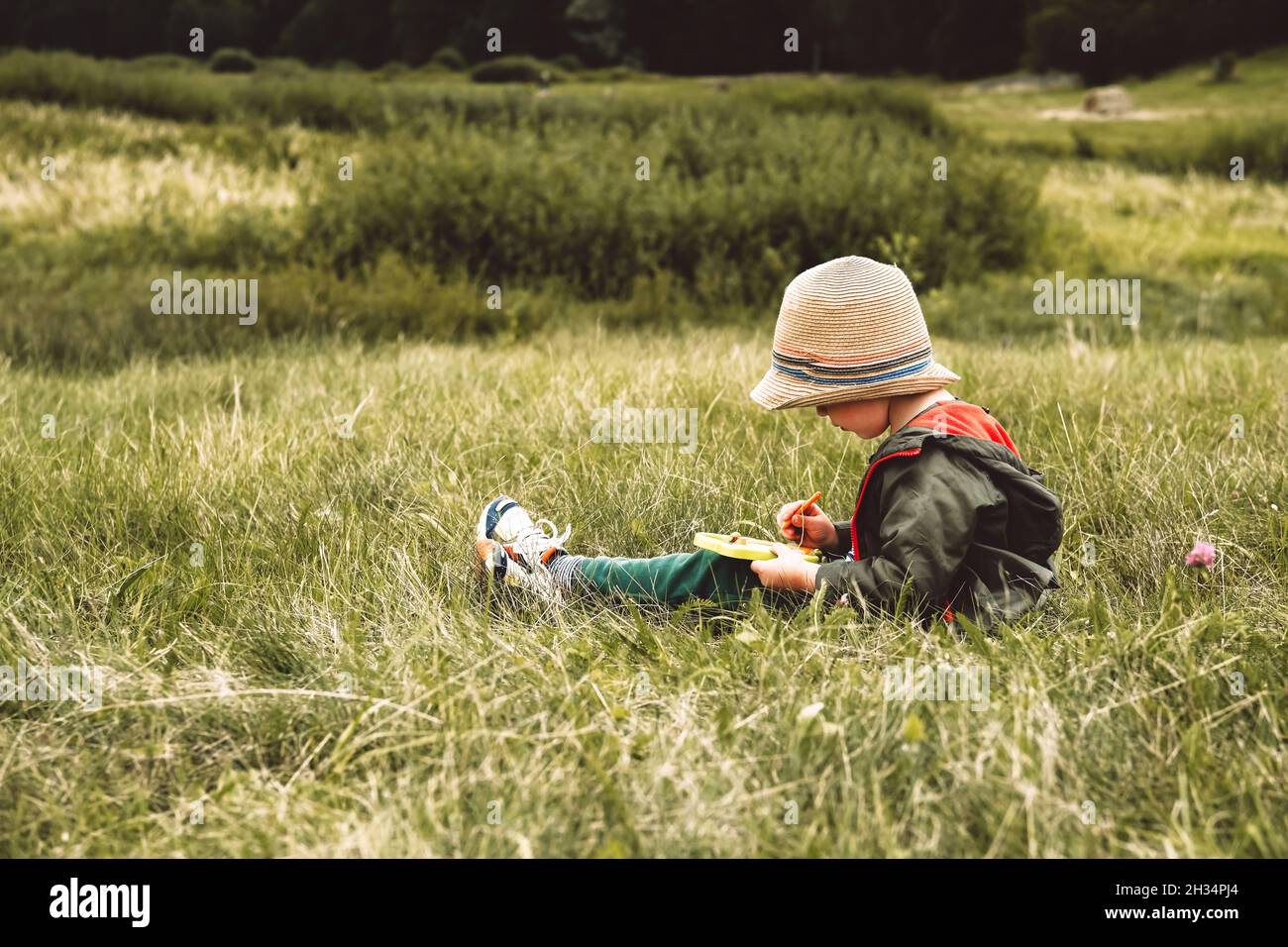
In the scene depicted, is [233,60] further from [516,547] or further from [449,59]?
[516,547]

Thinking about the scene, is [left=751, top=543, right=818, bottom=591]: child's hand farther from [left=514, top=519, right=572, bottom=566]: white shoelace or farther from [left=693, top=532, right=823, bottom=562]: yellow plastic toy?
[left=514, top=519, right=572, bottom=566]: white shoelace

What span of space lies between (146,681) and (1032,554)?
6.48 ft

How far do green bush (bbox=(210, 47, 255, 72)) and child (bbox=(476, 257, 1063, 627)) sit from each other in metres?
21.3

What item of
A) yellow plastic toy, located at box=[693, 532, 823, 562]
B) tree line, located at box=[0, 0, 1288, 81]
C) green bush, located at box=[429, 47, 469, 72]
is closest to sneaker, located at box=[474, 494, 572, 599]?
yellow plastic toy, located at box=[693, 532, 823, 562]

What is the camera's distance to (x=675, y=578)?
8.77ft

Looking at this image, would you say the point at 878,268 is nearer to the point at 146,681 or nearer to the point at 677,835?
the point at 677,835

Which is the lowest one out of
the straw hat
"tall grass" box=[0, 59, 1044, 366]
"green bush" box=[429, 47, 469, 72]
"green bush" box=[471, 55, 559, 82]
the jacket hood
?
the jacket hood

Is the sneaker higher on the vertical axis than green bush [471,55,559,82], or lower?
lower

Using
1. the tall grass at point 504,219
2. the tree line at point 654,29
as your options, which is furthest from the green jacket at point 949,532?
the tree line at point 654,29

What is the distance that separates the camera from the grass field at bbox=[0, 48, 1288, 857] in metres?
1.81

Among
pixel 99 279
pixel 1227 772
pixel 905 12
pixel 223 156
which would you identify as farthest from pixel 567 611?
pixel 905 12

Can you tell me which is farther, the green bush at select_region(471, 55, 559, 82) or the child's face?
the green bush at select_region(471, 55, 559, 82)

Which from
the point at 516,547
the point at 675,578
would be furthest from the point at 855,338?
the point at 516,547

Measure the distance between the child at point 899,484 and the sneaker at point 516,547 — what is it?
30 centimetres
